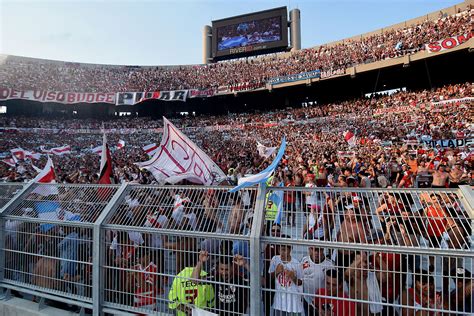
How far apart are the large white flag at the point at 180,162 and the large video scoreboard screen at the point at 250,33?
3814 cm

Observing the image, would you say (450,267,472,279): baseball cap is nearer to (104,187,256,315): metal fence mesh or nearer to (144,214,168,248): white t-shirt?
(104,187,256,315): metal fence mesh

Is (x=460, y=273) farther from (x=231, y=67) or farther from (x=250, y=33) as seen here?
(x=250, y=33)

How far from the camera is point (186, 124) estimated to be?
40562 mm

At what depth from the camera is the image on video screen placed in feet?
138

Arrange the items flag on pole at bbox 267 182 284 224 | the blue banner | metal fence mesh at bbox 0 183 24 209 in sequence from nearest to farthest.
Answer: flag on pole at bbox 267 182 284 224
metal fence mesh at bbox 0 183 24 209
the blue banner

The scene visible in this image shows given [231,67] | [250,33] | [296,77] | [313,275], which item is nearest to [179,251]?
[313,275]

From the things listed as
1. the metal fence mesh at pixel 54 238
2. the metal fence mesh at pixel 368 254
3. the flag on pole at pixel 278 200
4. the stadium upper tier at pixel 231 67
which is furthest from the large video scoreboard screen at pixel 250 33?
the metal fence mesh at pixel 368 254

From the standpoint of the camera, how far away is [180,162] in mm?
6430

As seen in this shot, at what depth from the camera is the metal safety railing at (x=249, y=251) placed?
2654 millimetres

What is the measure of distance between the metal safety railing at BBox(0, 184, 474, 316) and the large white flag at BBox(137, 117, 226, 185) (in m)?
2.13

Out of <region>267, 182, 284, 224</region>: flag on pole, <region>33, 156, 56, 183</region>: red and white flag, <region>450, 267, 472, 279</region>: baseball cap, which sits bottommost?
<region>450, 267, 472, 279</region>: baseball cap

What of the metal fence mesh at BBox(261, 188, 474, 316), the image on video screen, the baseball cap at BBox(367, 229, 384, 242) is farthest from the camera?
the image on video screen

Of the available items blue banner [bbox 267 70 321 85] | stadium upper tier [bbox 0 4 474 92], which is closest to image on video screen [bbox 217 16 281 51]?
stadium upper tier [bbox 0 4 474 92]

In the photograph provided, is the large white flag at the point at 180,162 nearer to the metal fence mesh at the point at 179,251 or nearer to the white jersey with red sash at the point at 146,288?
the metal fence mesh at the point at 179,251
